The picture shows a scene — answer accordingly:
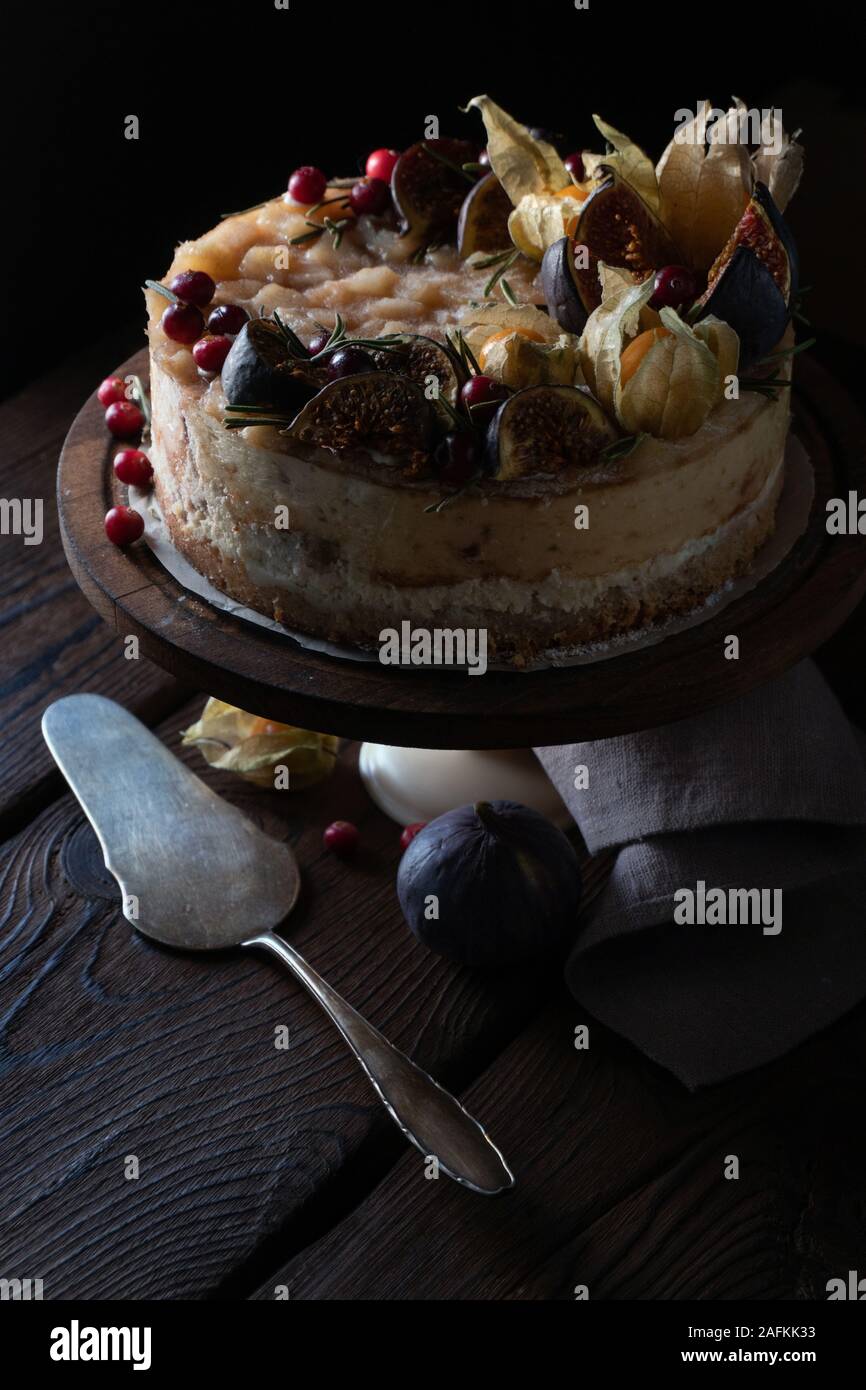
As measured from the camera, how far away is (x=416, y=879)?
2.26 meters

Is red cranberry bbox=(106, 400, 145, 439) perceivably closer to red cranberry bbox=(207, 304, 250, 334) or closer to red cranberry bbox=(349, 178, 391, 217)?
red cranberry bbox=(207, 304, 250, 334)

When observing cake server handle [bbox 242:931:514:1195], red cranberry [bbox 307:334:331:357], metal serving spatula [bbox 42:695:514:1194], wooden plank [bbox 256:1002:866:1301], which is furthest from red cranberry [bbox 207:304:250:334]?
wooden plank [bbox 256:1002:866:1301]

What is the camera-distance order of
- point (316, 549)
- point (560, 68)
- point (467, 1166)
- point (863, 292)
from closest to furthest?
point (467, 1166) < point (316, 549) < point (863, 292) < point (560, 68)

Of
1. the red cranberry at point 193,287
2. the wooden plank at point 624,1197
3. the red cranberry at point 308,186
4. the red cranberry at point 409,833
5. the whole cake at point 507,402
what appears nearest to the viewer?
the wooden plank at point 624,1197

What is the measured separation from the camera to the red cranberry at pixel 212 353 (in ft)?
7.25

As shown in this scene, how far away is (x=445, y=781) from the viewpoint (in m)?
2.55

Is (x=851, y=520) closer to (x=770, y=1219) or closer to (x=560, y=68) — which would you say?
(x=770, y=1219)

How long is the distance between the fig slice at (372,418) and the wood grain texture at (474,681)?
317mm

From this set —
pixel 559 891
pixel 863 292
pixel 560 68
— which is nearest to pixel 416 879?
pixel 559 891

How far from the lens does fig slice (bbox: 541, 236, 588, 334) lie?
2197 millimetres

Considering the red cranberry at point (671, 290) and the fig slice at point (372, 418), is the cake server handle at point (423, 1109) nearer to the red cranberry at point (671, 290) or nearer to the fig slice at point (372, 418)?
the fig slice at point (372, 418)

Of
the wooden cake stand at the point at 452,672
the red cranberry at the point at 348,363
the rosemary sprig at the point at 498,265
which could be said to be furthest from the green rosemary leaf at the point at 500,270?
the wooden cake stand at the point at 452,672

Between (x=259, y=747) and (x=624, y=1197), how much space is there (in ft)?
3.10

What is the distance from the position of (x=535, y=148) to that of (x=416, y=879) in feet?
3.83
